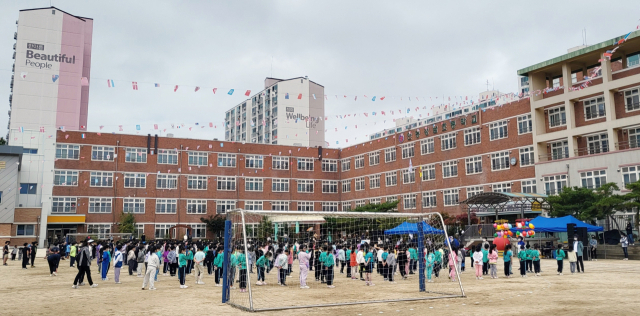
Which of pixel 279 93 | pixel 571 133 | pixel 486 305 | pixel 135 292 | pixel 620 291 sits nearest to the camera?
pixel 486 305

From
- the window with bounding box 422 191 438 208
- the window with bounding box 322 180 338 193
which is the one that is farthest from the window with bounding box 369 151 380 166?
the window with bounding box 422 191 438 208

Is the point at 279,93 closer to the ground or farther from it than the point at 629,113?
farther from it

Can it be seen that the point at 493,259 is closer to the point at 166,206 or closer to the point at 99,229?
the point at 166,206

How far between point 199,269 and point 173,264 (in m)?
4.07

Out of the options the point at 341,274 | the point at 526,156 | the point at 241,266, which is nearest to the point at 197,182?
the point at 526,156

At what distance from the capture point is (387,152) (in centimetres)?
5269

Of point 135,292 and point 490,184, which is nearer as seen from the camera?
point 135,292

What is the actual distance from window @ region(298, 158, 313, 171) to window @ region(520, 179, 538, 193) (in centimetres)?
2516

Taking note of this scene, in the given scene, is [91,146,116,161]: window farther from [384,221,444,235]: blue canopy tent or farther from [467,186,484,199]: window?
[467,186,484,199]: window

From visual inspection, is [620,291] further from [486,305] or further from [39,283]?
[39,283]

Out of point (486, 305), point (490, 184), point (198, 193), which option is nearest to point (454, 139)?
point (490, 184)

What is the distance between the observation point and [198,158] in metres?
53.3

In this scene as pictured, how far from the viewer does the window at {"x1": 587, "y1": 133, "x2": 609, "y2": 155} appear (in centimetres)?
3541

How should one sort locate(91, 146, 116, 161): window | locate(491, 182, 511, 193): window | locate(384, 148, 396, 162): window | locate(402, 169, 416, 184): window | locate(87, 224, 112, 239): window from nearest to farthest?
locate(491, 182, 511, 193): window, locate(87, 224, 112, 239): window, locate(91, 146, 116, 161): window, locate(402, 169, 416, 184): window, locate(384, 148, 396, 162): window
